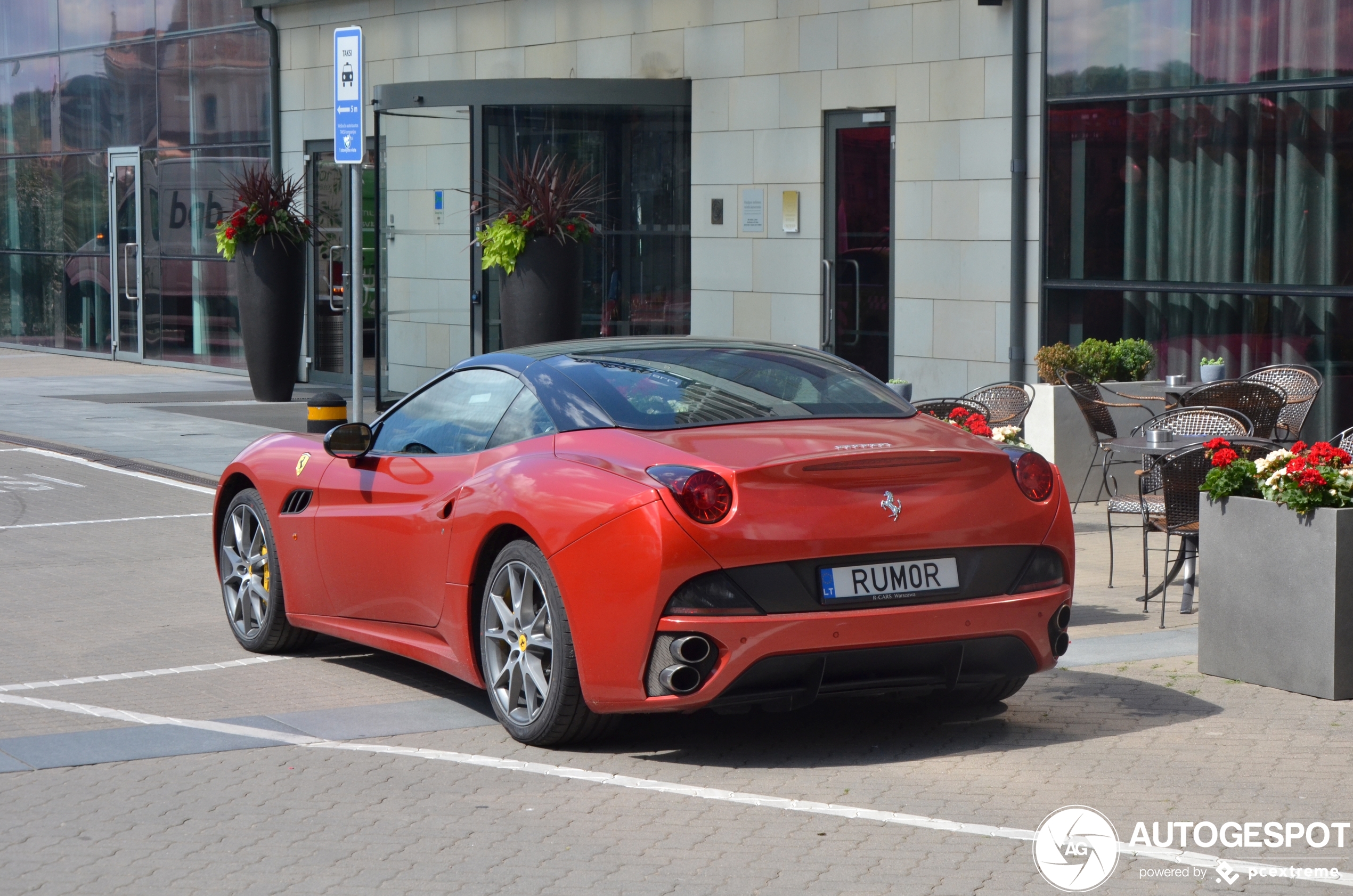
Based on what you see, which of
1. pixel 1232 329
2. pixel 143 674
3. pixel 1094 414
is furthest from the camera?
pixel 1232 329

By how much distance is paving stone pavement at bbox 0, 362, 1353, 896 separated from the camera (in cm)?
488

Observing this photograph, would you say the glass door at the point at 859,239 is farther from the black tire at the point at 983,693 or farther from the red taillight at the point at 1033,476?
the red taillight at the point at 1033,476

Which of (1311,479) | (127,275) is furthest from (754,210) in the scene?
(127,275)

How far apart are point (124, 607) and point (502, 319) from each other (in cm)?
925

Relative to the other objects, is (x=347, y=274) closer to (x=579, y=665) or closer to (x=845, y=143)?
(x=845, y=143)

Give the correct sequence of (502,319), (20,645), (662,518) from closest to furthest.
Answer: (662,518) < (20,645) < (502,319)

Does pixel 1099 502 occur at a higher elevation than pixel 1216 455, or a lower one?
lower

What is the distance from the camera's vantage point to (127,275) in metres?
28.0

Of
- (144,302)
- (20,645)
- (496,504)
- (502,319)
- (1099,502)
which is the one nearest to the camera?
(496,504)

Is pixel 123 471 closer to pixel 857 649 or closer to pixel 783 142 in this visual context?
pixel 783 142

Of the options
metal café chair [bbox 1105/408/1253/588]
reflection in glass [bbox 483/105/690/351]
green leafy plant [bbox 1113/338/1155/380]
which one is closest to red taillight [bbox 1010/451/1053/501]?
metal café chair [bbox 1105/408/1253/588]

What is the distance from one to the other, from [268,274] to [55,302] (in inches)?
414

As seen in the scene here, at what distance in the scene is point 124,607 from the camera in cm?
921

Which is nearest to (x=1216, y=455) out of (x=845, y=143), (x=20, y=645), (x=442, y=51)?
(x=20, y=645)
